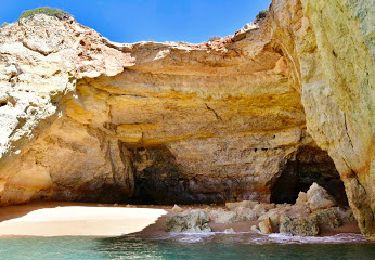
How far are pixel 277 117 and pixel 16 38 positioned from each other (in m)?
11.7

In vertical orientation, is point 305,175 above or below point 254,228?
above

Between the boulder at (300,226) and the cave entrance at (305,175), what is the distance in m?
8.64

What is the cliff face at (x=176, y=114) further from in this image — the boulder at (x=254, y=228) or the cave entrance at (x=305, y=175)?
the boulder at (x=254, y=228)

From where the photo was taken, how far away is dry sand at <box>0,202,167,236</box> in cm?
1199

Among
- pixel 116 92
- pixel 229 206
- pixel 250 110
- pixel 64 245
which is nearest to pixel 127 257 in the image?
pixel 64 245

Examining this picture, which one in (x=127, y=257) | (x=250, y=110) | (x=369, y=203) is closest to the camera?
(x=127, y=257)

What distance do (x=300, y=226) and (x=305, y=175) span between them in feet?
33.7

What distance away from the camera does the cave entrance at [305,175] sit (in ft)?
65.0

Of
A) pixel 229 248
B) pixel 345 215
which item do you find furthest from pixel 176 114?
pixel 229 248

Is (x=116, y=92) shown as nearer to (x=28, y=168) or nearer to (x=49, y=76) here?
(x=49, y=76)

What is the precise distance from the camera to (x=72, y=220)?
1338cm

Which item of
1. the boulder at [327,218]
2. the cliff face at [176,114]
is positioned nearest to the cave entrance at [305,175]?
the cliff face at [176,114]

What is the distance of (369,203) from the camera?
900 cm

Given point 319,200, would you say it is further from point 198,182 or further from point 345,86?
point 198,182
